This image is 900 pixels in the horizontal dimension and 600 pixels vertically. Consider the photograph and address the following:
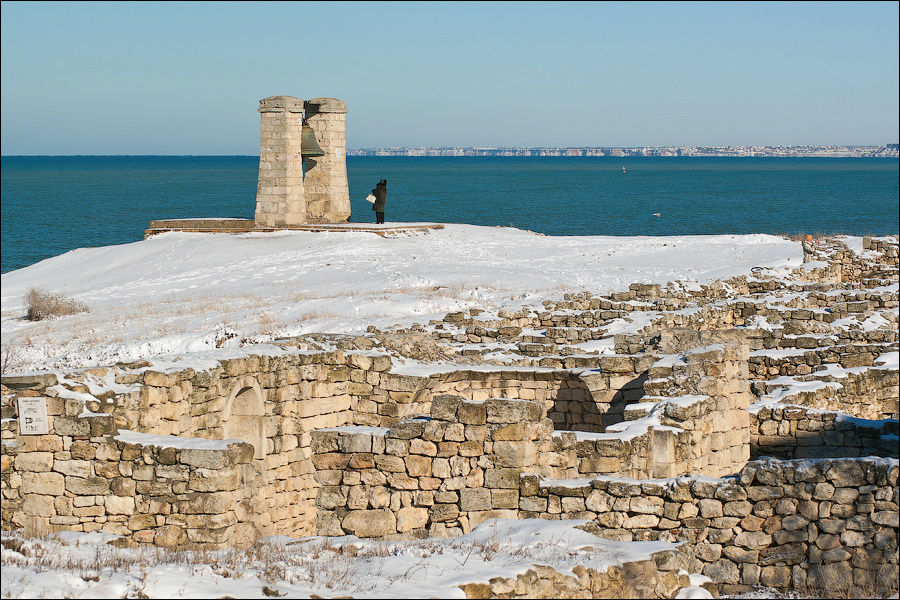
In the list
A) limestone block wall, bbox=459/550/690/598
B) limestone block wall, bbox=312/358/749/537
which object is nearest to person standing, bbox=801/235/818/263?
limestone block wall, bbox=312/358/749/537

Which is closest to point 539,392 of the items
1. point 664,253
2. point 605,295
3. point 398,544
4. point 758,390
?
point 758,390

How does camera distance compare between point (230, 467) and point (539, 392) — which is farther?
point (539, 392)

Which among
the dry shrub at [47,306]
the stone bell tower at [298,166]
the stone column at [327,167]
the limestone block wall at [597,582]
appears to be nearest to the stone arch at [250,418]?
the limestone block wall at [597,582]

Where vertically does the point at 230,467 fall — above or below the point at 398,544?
above

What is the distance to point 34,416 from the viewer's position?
28.5 feet

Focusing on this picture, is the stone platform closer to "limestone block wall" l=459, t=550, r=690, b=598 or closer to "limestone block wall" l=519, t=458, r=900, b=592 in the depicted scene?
"limestone block wall" l=519, t=458, r=900, b=592

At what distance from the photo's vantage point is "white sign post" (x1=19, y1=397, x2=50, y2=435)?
8680 mm

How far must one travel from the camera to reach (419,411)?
12.0 metres

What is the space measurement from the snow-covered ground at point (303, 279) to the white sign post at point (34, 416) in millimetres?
8545

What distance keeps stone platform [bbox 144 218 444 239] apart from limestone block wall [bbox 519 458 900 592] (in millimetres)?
25400

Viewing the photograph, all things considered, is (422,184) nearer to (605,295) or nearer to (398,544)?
(605,295)

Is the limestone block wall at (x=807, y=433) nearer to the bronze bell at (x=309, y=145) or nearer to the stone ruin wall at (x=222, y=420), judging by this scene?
the stone ruin wall at (x=222, y=420)

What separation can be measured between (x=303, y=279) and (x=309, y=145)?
29.2 ft

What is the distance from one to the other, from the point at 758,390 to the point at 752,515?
5809 millimetres
